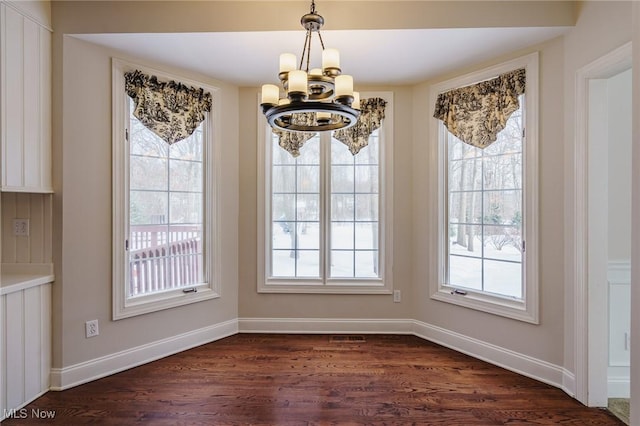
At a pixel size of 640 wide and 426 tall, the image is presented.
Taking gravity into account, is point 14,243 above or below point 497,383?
above

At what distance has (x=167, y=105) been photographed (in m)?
3.36

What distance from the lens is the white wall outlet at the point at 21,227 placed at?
9.10 ft

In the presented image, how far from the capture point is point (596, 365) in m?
2.55

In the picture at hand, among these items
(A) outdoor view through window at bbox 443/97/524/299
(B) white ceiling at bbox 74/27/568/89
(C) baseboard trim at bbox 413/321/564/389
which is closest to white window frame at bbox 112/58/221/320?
(B) white ceiling at bbox 74/27/568/89

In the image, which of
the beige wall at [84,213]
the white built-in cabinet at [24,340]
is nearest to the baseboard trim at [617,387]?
the beige wall at [84,213]

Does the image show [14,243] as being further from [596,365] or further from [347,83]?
[596,365]

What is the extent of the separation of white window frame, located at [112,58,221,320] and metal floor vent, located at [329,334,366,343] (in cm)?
125

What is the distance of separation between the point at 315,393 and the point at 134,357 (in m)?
1.60

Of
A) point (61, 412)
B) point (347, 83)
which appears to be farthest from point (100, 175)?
point (347, 83)

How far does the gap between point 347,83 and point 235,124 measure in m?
2.07

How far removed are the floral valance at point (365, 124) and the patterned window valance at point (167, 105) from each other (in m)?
1.38

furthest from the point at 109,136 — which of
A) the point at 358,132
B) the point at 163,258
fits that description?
the point at 358,132

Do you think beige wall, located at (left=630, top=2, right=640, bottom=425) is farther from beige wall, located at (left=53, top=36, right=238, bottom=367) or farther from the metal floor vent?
beige wall, located at (left=53, top=36, right=238, bottom=367)

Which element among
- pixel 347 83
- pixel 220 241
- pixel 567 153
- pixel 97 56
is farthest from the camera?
pixel 220 241
